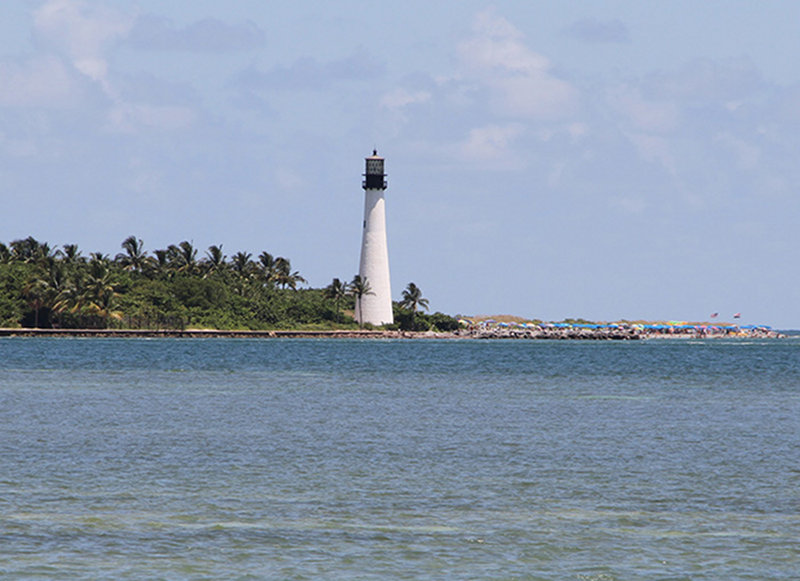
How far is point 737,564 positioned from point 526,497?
5504 millimetres

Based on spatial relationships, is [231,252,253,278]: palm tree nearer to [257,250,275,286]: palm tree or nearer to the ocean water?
[257,250,275,286]: palm tree

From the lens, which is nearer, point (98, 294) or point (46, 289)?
point (46, 289)

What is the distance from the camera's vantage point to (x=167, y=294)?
5674 inches

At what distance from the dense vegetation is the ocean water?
89.0 metres

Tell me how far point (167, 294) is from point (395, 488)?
127025 mm

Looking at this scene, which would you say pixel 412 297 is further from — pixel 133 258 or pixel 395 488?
pixel 395 488

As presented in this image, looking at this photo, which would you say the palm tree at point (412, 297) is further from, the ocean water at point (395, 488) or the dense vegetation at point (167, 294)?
the ocean water at point (395, 488)

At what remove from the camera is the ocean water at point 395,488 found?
49.4ft

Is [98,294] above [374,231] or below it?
below

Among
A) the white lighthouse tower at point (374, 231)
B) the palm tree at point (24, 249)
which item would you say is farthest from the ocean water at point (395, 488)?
the palm tree at point (24, 249)

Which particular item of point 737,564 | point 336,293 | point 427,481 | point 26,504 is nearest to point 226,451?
point 427,481

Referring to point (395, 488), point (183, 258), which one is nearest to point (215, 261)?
point (183, 258)

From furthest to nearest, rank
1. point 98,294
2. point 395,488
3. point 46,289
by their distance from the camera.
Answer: point 98,294, point 46,289, point 395,488

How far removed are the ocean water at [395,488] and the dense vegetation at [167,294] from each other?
89.0 metres
